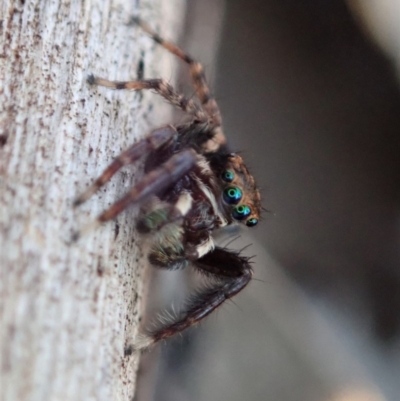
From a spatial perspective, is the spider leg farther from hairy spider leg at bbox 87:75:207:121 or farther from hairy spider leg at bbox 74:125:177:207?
hairy spider leg at bbox 87:75:207:121

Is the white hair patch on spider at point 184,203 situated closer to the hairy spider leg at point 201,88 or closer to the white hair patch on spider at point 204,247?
the white hair patch on spider at point 204,247

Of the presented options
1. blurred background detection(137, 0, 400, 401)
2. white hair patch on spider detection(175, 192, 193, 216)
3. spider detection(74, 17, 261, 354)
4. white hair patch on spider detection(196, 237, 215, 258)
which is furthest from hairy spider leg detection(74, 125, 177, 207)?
blurred background detection(137, 0, 400, 401)

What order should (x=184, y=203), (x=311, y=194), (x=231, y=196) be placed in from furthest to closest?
(x=311, y=194)
(x=231, y=196)
(x=184, y=203)

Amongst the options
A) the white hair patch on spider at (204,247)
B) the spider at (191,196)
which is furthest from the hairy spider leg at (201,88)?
the white hair patch on spider at (204,247)

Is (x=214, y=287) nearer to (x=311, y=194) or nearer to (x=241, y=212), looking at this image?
(x=241, y=212)

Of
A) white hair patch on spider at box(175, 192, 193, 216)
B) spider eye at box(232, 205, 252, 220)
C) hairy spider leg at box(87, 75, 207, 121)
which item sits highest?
hairy spider leg at box(87, 75, 207, 121)

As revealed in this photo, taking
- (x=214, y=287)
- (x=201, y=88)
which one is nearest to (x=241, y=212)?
(x=214, y=287)
